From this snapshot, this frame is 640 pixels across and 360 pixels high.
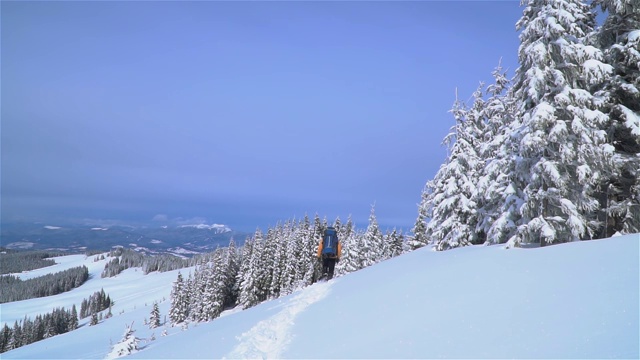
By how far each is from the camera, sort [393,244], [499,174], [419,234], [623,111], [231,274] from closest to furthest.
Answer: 1. [623,111]
2. [499,174]
3. [419,234]
4. [393,244]
5. [231,274]

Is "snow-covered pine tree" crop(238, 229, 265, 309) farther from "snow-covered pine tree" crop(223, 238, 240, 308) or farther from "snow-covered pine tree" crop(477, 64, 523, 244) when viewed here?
"snow-covered pine tree" crop(477, 64, 523, 244)

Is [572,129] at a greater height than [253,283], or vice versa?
[572,129]

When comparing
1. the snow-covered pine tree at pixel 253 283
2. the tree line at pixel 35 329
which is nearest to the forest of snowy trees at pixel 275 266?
the snow-covered pine tree at pixel 253 283

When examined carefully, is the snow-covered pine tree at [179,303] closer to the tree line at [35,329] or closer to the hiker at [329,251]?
the tree line at [35,329]

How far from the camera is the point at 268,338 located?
857 centimetres

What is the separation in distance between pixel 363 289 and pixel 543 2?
46.4 feet

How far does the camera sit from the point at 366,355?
20.4 ft

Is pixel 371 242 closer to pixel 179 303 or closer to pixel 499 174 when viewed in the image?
pixel 499 174

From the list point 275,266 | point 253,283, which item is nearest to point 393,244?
point 275,266

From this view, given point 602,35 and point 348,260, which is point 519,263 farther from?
point 348,260

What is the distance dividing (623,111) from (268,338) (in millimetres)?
15936

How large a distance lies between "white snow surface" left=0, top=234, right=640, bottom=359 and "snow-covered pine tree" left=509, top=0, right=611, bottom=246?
2.39 meters

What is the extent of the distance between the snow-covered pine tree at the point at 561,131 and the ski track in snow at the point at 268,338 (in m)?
9.28

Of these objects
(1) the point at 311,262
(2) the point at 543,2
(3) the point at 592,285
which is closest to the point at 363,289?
(3) the point at 592,285
